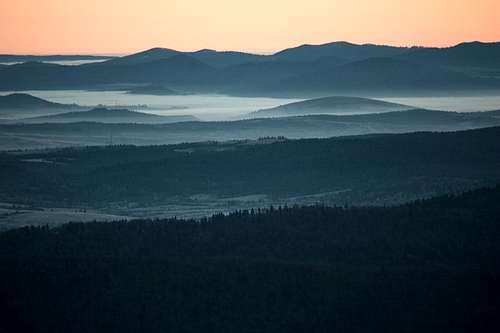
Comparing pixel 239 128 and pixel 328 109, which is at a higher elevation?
pixel 328 109

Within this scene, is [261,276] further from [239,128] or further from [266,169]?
[239,128]

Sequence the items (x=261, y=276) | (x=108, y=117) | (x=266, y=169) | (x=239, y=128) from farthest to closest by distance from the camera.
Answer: (x=108, y=117) → (x=239, y=128) → (x=266, y=169) → (x=261, y=276)

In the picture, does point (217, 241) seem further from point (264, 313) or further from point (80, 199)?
point (80, 199)

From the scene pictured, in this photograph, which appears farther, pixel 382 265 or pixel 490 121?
pixel 490 121

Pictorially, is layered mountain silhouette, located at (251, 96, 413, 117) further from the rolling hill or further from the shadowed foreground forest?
the shadowed foreground forest

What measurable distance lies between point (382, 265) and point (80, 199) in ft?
152

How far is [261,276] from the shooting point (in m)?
49.0

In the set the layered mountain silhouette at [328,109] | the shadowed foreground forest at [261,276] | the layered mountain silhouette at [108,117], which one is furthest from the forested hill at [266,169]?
the layered mountain silhouette at [328,109]

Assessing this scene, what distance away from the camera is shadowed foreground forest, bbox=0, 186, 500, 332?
46219 millimetres

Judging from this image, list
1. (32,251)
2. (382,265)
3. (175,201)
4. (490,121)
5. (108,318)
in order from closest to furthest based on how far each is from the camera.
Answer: (108,318), (382,265), (32,251), (175,201), (490,121)

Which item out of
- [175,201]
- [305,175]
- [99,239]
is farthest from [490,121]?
[99,239]

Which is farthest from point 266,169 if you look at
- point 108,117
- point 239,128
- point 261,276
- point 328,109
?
point 328,109

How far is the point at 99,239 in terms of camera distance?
56438 mm

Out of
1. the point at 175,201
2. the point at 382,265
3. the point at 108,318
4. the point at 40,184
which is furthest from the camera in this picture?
the point at 40,184
